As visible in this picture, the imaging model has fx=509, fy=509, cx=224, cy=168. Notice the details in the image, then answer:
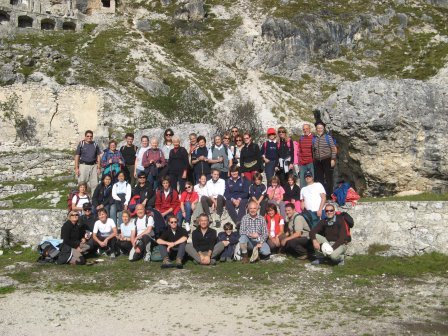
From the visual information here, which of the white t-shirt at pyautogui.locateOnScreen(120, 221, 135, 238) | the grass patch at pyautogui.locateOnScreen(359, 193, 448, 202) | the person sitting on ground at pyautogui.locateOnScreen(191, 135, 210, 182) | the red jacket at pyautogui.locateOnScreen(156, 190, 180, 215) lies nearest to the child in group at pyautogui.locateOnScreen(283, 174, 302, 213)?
the grass patch at pyautogui.locateOnScreen(359, 193, 448, 202)

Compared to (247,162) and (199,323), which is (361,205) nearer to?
(247,162)

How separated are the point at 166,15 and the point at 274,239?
56.3 meters

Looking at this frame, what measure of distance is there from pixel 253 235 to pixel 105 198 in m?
4.21

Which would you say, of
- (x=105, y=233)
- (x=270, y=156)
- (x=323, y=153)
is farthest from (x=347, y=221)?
(x=105, y=233)

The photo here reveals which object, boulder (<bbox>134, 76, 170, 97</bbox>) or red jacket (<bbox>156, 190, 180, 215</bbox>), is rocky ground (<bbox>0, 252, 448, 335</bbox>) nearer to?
red jacket (<bbox>156, 190, 180, 215</bbox>)

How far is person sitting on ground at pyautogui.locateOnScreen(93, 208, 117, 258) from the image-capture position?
12008 millimetres

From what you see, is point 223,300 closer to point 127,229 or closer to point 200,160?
point 127,229

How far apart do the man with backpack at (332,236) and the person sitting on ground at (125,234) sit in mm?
4209

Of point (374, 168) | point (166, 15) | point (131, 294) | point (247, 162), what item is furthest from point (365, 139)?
point (166, 15)

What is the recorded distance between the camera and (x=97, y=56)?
5019cm

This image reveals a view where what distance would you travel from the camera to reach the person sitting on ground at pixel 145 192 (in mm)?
12812

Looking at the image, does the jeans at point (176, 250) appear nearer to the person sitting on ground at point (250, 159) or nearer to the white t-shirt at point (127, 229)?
the white t-shirt at point (127, 229)

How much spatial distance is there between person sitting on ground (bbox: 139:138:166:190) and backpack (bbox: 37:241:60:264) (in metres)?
3.36

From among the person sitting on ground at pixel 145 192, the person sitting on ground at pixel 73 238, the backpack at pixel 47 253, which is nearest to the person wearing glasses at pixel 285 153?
the person sitting on ground at pixel 145 192
